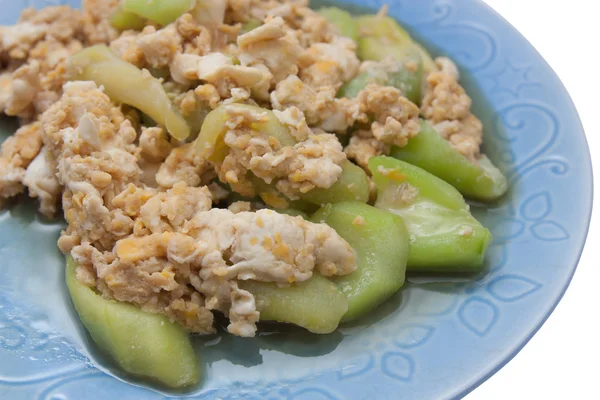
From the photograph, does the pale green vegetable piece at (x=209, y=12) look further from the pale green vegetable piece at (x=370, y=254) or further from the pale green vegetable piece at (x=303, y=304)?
the pale green vegetable piece at (x=303, y=304)

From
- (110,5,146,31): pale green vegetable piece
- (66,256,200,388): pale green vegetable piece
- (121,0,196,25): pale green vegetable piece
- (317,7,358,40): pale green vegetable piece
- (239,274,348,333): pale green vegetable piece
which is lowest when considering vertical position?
(66,256,200,388): pale green vegetable piece

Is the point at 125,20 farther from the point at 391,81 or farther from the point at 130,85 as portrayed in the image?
the point at 391,81

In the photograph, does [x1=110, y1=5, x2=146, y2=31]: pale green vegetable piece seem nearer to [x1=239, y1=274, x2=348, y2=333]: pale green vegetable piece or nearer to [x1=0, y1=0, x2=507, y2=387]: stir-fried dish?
[x1=0, y1=0, x2=507, y2=387]: stir-fried dish

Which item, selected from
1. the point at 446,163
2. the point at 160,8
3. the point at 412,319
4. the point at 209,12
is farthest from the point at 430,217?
the point at 160,8

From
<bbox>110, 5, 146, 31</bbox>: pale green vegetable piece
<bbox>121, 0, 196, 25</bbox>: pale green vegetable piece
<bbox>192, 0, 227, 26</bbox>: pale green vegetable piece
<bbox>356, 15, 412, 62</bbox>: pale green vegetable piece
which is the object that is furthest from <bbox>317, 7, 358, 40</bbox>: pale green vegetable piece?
<bbox>110, 5, 146, 31</bbox>: pale green vegetable piece

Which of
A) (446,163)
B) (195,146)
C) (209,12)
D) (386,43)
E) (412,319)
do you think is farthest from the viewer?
(386,43)

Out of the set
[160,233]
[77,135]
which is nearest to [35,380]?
[160,233]
